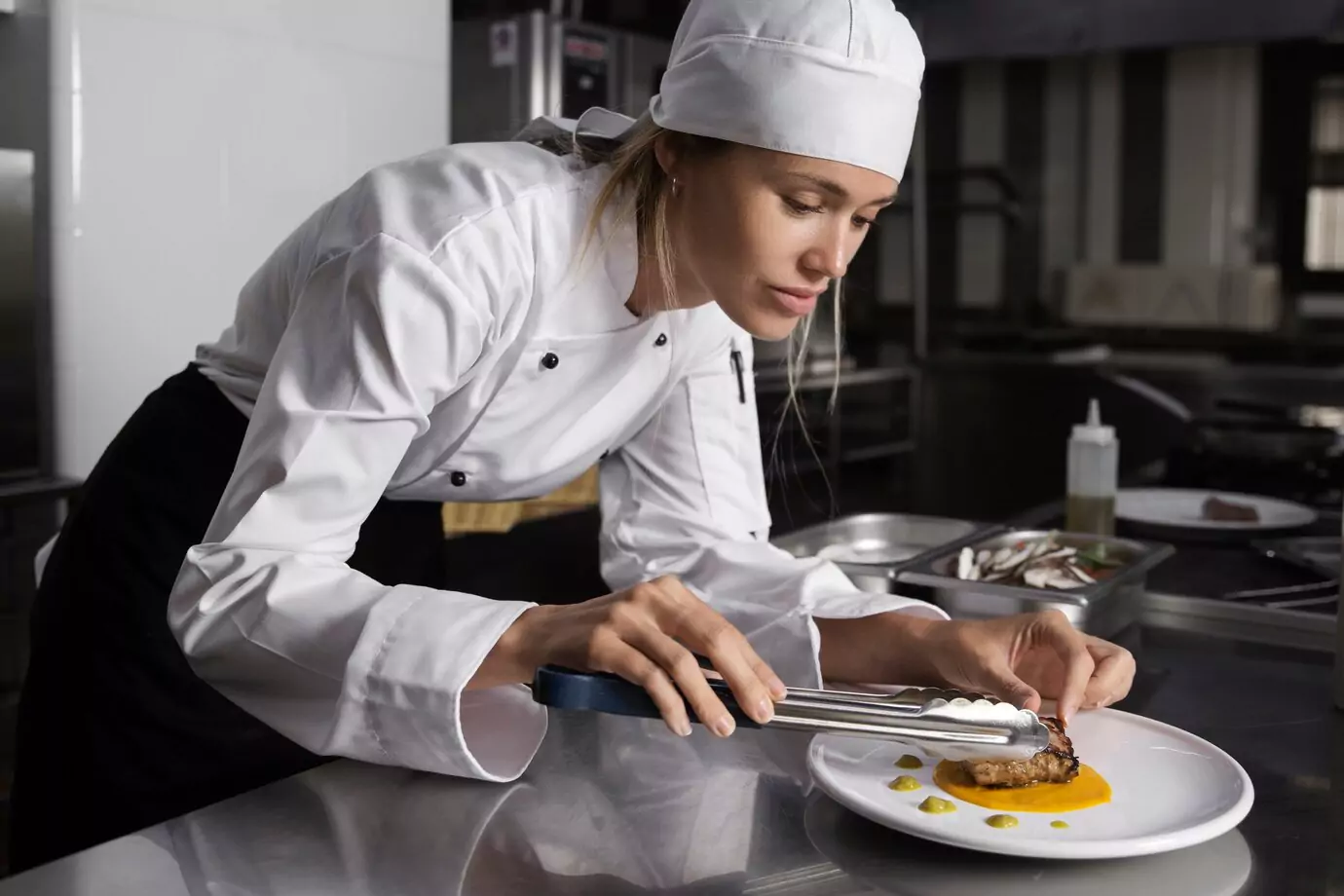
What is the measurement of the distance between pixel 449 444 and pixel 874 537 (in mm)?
677

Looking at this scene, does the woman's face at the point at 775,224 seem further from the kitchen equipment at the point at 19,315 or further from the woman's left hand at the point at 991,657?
the kitchen equipment at the point at 19,315

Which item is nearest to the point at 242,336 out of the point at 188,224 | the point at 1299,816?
the point at 1299,816

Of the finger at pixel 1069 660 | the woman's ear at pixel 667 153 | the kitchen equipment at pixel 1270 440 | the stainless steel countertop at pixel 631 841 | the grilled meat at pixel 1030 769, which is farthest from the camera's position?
the kitchen equipment at pixel 1270 440

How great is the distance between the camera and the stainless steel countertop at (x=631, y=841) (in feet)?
2.68

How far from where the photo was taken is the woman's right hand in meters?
0.89

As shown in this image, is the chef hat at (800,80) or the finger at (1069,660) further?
the chef hat at (800,80)

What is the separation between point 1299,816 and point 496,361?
2.50 feet

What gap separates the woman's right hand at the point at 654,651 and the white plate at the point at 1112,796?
0.31 feet

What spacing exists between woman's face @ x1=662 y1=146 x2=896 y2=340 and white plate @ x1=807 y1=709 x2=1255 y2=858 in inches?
15.4

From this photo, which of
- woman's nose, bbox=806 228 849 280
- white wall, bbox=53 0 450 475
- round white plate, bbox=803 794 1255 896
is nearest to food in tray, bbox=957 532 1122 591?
woman's nose, bbox=806 228 849 280

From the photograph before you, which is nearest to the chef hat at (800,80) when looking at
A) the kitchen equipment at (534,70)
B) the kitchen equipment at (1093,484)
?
the kitchen equipment at (1093,484)

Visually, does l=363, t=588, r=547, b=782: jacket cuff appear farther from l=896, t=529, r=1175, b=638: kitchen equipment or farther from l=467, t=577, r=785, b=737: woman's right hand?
l=896, t=529, r=1175, b=638: kitchen equipment

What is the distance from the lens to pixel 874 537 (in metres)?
1.82

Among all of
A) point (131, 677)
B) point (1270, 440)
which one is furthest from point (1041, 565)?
point (1270, 440)
